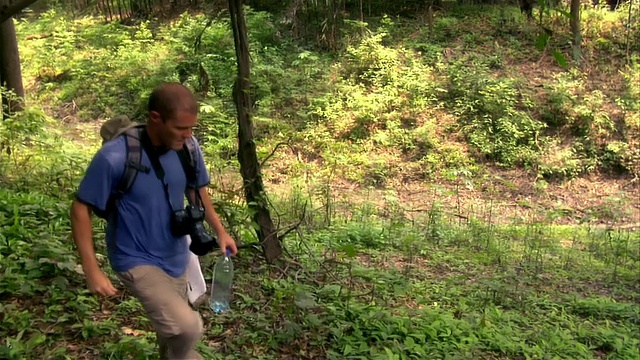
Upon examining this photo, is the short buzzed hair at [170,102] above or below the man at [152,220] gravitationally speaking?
above

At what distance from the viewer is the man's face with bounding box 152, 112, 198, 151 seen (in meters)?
2.54

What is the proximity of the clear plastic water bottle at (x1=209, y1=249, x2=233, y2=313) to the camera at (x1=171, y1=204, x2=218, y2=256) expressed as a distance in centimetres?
140

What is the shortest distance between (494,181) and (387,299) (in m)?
8.22

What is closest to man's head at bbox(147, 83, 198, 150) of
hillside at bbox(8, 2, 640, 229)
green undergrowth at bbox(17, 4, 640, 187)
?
green undergrowth at bbox(17, 4, 640, 187)

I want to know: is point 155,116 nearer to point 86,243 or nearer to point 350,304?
point 86,243

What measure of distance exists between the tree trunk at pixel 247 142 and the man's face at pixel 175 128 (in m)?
2.39

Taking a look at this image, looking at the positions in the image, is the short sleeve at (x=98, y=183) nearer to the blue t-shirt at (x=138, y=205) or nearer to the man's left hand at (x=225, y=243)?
the blue t-shirt at (x=138, y=205)

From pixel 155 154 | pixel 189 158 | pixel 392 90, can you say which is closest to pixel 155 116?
pixel 155 154

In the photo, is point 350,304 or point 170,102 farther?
point 350,304

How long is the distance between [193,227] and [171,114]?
58 centimetres

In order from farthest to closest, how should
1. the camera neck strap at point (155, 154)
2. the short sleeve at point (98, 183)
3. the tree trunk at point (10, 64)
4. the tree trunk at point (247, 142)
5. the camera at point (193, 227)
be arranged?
1. the tree trunk at point (10, 64)
2. the tree trunk at point (247, 142)
3. the camera at point (193, 227)
4. the camera neck strap at point (155, 154)
5. the short sleeve at point (98, 183)

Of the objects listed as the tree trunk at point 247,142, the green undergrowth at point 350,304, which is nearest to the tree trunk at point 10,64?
the green undergrowth at point 350,304

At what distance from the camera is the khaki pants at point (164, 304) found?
2.65 metres

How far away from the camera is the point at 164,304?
2.65m
